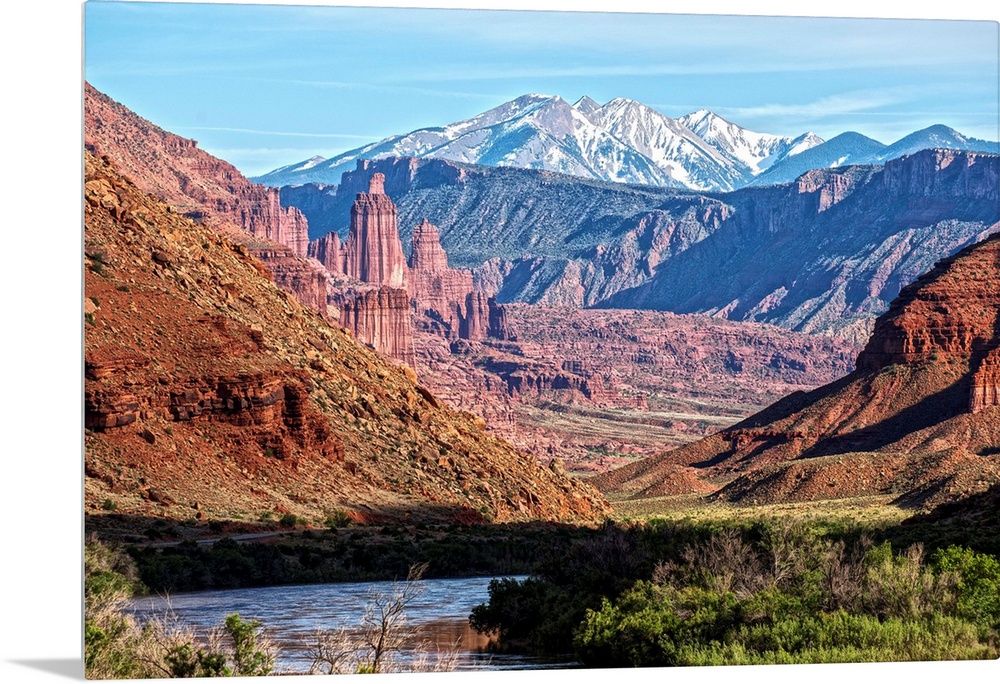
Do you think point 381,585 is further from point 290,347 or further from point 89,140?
point 89,140

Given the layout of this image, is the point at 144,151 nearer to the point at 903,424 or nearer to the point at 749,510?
the point at 903,424

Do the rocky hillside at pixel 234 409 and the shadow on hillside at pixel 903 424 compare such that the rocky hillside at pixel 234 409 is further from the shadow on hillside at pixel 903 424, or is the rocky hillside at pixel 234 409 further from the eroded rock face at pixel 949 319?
the eroded rock face at pixel 949 319

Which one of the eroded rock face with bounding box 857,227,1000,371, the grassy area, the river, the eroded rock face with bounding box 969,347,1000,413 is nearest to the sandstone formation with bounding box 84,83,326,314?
the eroded rock face with bounding box 857,227,1000,371

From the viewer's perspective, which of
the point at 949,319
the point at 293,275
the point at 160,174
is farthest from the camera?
the point at 160,174

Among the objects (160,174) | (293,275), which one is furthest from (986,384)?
(160,174)

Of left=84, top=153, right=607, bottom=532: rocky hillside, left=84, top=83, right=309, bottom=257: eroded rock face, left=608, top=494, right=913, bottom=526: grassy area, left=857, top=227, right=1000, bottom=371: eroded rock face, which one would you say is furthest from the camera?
left=84, top=83, right=309, bottom=257: eroded rock face

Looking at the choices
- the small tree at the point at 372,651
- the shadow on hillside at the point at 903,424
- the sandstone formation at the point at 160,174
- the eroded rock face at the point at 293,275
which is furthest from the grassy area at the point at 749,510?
the eroded rock face at the point at 293,275

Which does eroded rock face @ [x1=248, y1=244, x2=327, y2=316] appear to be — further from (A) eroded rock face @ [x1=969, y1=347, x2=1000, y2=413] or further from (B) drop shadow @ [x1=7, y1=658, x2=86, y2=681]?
(B) drop shadow @ [x1=7, y1=658, x2=86, y2=681]
